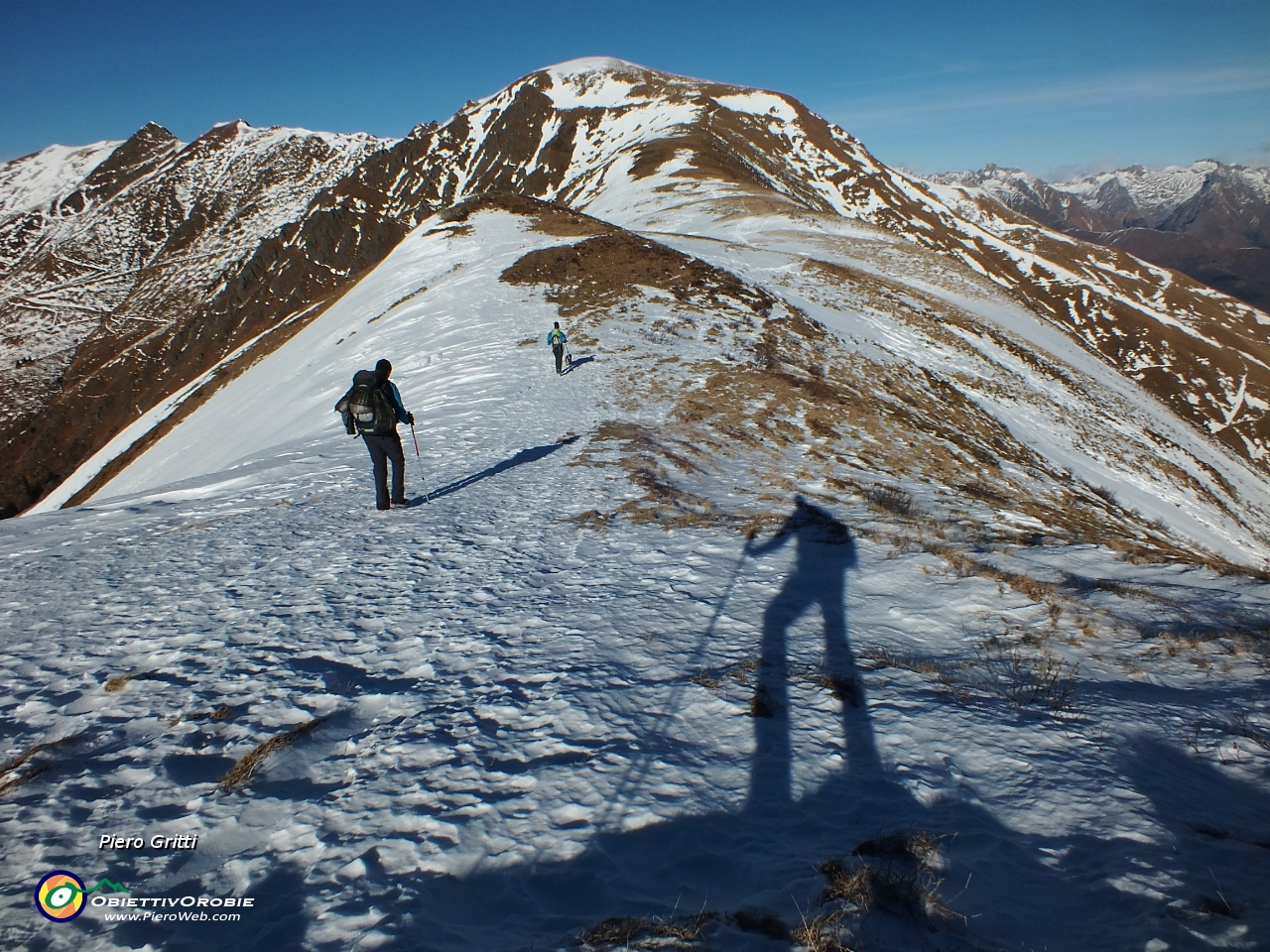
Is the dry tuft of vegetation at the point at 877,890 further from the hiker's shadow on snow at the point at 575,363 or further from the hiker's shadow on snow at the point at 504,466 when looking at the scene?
the hiker's shadow on snow at the point at 575,363

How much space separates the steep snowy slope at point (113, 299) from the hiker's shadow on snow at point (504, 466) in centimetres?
11678

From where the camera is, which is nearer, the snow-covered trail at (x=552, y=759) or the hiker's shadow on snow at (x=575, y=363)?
the snow-covered trail at (x=552, y=759)

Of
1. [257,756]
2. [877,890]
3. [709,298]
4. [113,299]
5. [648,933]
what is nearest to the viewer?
[648,933]

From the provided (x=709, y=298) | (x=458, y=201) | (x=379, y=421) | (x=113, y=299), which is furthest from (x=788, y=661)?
(x=113, y=299)

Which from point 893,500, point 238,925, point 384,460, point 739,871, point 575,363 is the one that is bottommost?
point 739,871

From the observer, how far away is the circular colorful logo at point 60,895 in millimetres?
3301

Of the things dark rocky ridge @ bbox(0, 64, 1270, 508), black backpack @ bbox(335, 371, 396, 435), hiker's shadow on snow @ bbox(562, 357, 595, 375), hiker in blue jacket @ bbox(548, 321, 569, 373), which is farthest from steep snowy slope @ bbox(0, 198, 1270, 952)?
dark rocky ridge @ bbox(0, 64, 1270, 508)

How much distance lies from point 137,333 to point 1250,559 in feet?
598

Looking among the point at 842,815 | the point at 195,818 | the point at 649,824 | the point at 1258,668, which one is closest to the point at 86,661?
the point at 195,818

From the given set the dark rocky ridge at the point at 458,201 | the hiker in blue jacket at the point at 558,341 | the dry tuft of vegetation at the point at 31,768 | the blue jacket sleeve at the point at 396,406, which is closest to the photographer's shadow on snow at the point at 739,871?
the dry tuft of vegetation at the point at 31,768

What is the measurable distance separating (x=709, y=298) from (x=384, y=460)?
61.8ft

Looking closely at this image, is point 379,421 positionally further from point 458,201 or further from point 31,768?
point 458,201

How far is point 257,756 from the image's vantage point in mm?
4441

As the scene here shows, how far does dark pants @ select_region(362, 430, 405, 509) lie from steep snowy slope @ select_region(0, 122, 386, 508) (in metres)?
118
